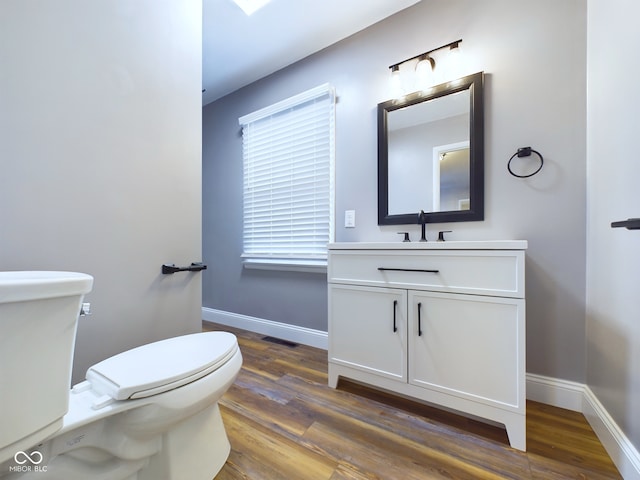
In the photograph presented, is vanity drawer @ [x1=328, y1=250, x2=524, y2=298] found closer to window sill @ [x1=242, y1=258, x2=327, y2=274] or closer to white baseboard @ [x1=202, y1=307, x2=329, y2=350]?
window sill @ [x1=242, y1=258, x2=327, y2=274]

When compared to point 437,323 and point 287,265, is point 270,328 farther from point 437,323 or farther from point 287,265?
point 437,323

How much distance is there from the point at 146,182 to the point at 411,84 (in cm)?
168

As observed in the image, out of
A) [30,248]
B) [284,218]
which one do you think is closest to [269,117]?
[284,218]

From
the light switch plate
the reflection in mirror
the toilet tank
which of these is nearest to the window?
the light switch plate

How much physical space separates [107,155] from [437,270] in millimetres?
1543

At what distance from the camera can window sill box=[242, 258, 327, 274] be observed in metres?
2.07

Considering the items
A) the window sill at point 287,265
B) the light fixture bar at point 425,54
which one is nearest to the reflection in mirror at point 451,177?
the light fixture bar at point 425,54

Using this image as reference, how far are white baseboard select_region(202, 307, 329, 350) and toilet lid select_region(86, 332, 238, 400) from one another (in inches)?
45.4

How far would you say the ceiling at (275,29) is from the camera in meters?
1.67

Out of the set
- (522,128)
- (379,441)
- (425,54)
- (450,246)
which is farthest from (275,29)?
(379,441)

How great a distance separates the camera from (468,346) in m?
1.16

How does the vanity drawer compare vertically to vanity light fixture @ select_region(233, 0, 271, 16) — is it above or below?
below

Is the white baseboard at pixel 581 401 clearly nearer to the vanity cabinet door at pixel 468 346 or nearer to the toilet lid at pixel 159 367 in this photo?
the vanity cabinet door at pixel 468 346

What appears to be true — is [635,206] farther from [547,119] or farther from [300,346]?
[300,346]
